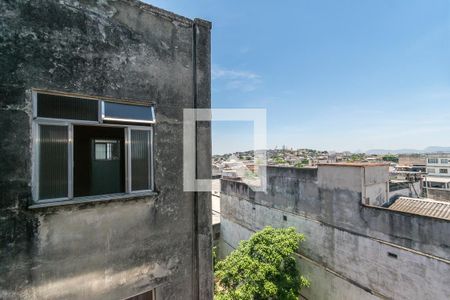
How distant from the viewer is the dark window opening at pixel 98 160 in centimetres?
305

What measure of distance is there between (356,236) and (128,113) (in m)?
10.1

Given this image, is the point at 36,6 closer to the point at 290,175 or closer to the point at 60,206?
the point at 60,206

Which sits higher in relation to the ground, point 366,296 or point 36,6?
point 36,6

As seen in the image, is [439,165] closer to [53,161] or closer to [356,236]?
[356,236]

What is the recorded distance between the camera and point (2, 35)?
8.15 ft

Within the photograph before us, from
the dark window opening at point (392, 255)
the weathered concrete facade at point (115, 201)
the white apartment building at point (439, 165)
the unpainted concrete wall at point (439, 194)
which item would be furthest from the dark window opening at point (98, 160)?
the white apartment building at point (439, 165)

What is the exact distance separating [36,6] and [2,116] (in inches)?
51.2

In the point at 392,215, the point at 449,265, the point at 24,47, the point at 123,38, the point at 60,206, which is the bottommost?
the point at 449,265

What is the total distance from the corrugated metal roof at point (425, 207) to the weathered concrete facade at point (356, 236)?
88 centimetres

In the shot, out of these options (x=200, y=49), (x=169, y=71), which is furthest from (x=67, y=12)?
(x=200, y=49)

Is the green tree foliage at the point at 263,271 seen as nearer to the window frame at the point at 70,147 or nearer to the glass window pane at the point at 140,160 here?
the glass window pane at the point at 140,160

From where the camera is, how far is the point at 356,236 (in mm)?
9664

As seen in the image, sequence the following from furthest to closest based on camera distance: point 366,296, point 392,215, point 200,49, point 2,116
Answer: point 366,296 → point 392,215 → point 200,49 → point 2,116

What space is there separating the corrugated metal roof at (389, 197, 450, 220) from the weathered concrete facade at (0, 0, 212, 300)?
8.92 metres
